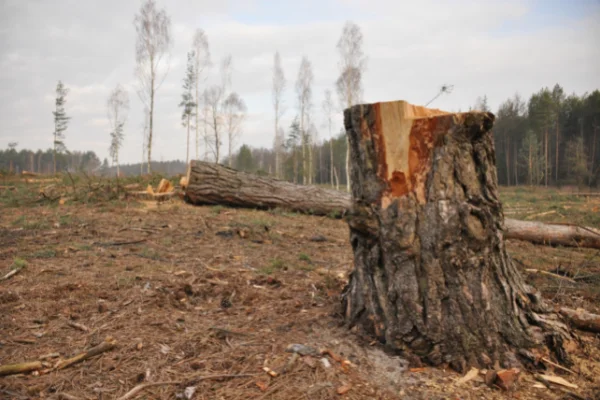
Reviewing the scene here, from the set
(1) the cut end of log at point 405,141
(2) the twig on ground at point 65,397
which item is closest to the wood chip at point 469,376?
(1) the cut end of log at point 405,141

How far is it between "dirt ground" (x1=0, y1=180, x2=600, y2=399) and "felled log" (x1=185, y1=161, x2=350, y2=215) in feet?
11.4

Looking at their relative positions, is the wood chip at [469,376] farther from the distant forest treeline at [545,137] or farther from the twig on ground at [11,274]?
the distant forest treeline at [545,137]

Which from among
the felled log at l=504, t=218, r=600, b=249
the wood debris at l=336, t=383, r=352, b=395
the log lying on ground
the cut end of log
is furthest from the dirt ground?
the log lying on ground

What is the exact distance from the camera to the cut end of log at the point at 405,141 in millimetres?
2402

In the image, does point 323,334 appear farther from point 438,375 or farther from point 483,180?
point 483,180

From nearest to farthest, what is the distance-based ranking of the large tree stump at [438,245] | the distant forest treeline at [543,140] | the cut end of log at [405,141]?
the large tree stump at [438,245] → the cut end of log at [405,141] → the distant forest treeline at [543,140]

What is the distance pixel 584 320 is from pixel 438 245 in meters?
1.42

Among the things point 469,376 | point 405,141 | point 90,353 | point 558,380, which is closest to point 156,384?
point 90,353

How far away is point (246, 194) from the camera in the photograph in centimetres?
952

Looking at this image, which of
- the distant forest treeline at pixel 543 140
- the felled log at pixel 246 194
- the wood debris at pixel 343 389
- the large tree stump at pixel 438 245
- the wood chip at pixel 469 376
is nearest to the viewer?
the wood debris at pixel 343 389

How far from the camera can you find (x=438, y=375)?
213cm

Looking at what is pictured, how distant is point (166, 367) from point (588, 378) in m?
2.47

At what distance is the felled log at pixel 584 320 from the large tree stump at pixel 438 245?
0.40 metres

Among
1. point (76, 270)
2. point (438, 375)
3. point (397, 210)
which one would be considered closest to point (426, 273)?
point (397, 210)
